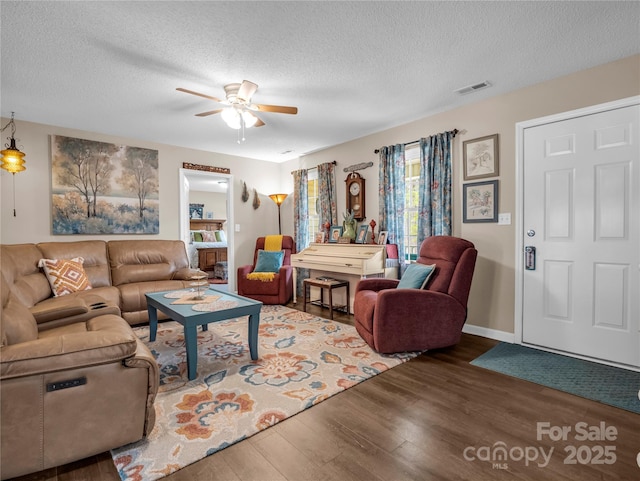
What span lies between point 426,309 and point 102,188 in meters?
4.34

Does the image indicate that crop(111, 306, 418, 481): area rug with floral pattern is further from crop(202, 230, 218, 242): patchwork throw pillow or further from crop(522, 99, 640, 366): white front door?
crop(202, 230, 218, 242): patchwork throw pillow

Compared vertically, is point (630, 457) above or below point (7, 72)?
below

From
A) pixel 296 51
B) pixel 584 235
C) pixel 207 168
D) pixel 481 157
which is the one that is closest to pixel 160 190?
pixel 207 168

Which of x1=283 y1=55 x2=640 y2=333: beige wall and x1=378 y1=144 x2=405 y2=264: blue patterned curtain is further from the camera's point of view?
x1=378 y1=144 x2=405 y2=264: blue patterned curtain

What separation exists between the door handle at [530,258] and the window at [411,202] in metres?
1.21

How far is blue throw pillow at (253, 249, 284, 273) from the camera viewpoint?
4.90 m

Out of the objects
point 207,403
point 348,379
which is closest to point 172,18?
point 207,403

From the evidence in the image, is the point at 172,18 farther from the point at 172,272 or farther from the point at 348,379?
the point at 172,272

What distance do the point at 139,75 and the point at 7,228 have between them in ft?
8.63

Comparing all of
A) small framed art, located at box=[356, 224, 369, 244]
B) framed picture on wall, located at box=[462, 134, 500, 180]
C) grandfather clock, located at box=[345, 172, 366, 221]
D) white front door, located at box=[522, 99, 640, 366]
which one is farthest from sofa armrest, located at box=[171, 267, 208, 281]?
white front door, located at box=[522, 99, 640, 366]

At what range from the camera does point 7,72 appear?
8.62ft

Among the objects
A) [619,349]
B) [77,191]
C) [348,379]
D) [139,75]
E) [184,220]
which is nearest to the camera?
[348,379]

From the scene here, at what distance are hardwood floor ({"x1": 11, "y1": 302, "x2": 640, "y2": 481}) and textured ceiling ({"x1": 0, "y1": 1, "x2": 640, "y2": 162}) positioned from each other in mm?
2441

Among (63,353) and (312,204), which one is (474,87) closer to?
(312,204)
